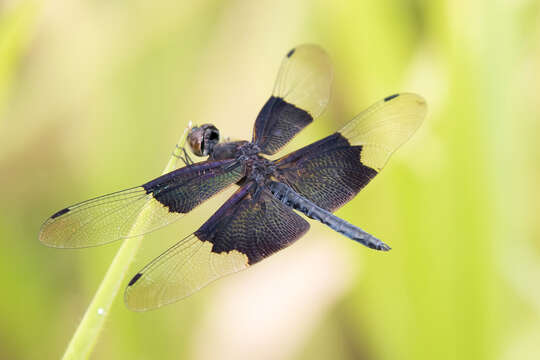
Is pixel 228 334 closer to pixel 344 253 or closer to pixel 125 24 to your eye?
pixel 344 253

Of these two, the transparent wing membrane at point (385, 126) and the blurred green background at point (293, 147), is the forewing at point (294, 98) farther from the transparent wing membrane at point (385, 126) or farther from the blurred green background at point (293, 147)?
the blurred green background at point (293, 147)

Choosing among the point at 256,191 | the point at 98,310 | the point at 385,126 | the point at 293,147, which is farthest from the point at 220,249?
the point at 293,147

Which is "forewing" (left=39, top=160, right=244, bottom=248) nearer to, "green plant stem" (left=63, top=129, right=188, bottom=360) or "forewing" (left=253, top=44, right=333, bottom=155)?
"green plant stem" (left=63, top=129, right=188, bottom=360)

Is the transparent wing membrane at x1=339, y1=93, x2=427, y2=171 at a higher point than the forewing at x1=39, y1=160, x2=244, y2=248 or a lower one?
lower

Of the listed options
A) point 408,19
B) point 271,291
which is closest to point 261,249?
point 271,291

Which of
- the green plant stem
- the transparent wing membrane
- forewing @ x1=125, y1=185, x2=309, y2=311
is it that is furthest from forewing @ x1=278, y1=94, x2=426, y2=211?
the green plant stem
